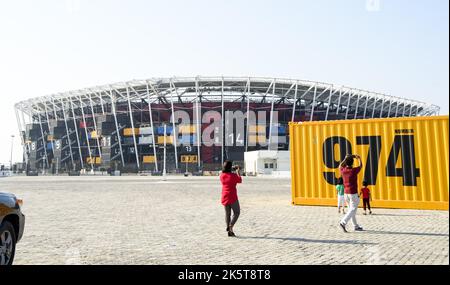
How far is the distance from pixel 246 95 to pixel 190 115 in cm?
1162

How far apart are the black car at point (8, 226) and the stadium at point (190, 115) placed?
59858 mm

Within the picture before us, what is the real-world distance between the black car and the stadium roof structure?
196 ft

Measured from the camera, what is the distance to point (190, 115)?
70.1 m

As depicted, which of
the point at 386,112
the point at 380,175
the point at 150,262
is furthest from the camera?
the point at 386,112

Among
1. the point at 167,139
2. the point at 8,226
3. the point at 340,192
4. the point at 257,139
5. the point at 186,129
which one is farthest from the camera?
the point at 167,139

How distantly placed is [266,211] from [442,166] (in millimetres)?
6104

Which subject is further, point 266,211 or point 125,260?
point 266,211

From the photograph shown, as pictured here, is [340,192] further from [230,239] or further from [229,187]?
[230,239]

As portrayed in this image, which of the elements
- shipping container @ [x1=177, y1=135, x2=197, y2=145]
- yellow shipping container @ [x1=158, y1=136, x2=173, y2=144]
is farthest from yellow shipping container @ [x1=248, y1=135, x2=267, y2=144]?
yellow shipping container @ [x1=158, y1=136, x2=173, y2=144]

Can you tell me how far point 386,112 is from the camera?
81.1 metres

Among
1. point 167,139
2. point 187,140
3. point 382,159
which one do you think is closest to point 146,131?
point 167,139

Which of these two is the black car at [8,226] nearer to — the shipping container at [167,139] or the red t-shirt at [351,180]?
the red t-shirt at [351,180]
